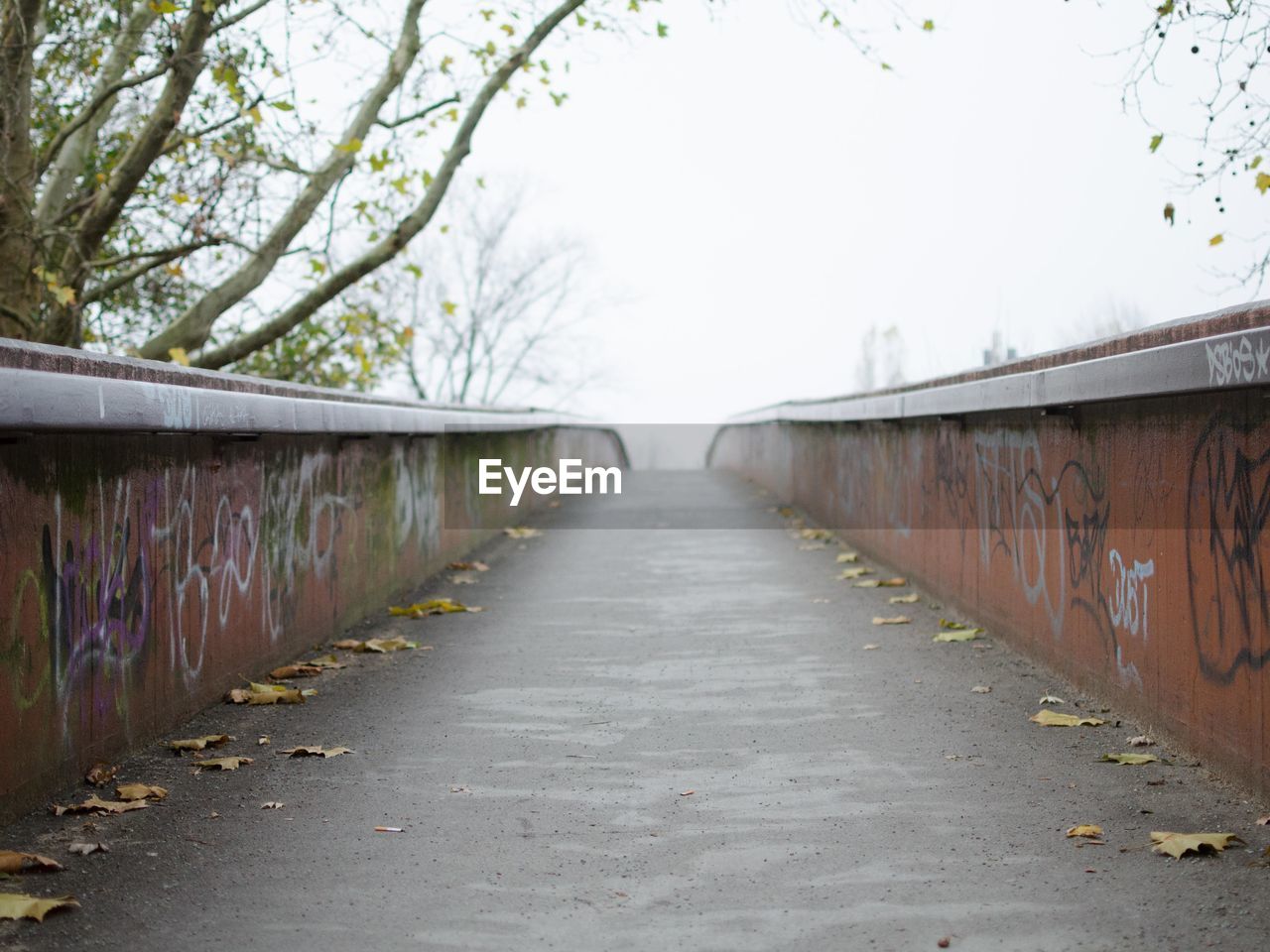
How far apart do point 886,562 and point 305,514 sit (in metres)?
5.40

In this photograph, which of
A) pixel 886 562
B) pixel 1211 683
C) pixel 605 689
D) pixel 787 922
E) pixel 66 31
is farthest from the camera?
pixel 66 31

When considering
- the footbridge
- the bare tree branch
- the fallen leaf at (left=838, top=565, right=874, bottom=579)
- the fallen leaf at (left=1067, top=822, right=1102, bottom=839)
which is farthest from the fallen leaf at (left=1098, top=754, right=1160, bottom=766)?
the bare tree branch

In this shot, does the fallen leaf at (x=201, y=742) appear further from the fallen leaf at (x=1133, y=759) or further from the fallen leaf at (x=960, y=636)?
the fallen leaf at (x=960, y=636)

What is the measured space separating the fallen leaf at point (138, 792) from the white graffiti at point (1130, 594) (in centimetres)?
370

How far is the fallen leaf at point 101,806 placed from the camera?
4504 millimetres

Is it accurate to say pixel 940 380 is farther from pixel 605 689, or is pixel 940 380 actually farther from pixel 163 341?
pixel 163 341

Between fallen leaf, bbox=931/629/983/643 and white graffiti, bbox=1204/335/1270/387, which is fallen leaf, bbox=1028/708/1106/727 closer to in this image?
white graffiti, bbox=1204/335/1270/387

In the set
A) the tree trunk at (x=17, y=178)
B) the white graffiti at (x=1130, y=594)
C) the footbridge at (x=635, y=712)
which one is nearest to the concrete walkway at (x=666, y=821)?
the footbridge at (x=635, y=712)

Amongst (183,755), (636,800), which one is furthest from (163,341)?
(636,800)

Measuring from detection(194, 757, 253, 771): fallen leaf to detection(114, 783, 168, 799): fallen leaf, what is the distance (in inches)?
15.5

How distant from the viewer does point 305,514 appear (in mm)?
7648

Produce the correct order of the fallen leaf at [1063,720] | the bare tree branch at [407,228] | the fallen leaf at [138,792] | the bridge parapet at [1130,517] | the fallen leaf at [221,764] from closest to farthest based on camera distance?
the bridge parapet at [1130,517], the fallen leaf at [138,792], the fallen leaf at [221,764], the fallen leaf at [1063,720], the bare tree branch at [407,228]

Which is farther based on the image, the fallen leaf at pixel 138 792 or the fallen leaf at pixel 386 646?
the fallen leaf at pixel 386 646

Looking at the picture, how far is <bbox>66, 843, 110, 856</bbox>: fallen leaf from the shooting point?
13.6 feet
